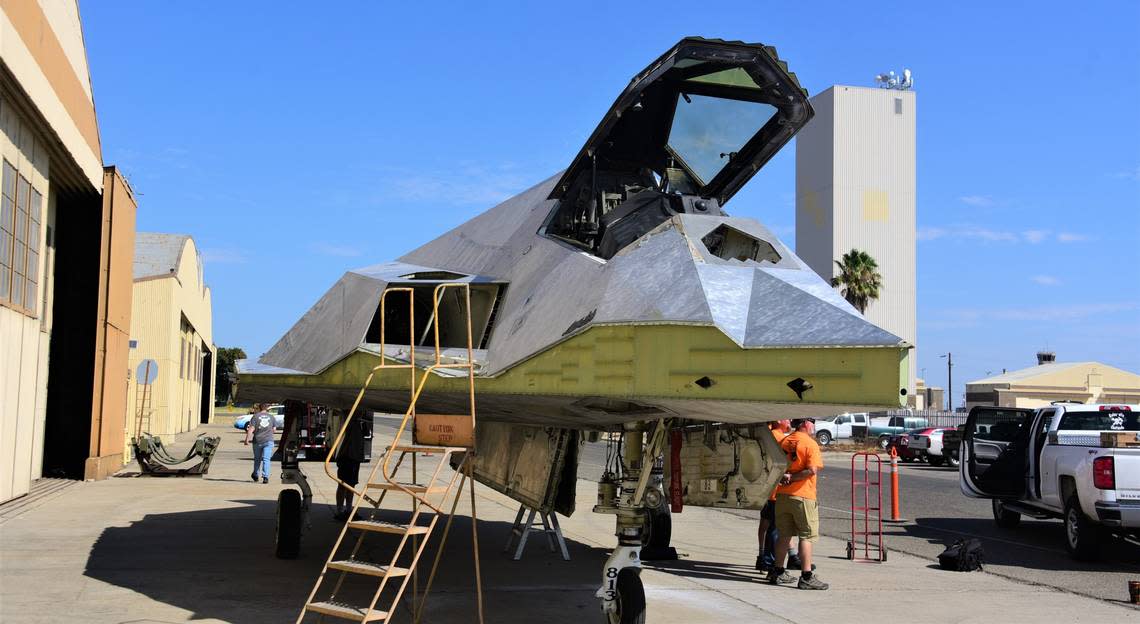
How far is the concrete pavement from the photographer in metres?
8.72

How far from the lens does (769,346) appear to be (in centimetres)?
616

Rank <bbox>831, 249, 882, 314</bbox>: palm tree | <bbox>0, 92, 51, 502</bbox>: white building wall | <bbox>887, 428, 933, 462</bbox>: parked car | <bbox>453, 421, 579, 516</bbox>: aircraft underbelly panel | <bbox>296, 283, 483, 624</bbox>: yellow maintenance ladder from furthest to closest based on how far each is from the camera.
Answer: <bbox>831, 249, 882, 314</bbox>: palm tree, <bbox>887, 428, 933, 462</bbox>: parked car, <bbox>0, 92, 51, 502</bbox>: white building wall, <bbox>453, 421, 579, 516</bbox>: aircraft underbelly panel, <bbox>296, 283, 483, 624</bbox>: yellow maintenance ladder

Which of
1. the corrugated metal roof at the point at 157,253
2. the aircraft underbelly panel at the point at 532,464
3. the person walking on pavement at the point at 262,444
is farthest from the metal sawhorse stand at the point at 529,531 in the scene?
the corrugated metal roof at the point at 157,253

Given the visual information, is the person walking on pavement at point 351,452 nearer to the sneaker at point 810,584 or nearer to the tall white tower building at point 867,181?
the sneaker at point 810,584

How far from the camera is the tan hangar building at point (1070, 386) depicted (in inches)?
2904

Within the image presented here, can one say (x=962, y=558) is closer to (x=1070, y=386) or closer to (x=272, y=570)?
(x=272, y=570)

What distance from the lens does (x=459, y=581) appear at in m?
10.2

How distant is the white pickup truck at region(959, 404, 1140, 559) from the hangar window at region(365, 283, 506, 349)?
27.7 ft

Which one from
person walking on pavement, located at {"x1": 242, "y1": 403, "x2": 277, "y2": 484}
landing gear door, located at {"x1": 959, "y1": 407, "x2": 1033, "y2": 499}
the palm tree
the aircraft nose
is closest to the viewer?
the aircraft nose

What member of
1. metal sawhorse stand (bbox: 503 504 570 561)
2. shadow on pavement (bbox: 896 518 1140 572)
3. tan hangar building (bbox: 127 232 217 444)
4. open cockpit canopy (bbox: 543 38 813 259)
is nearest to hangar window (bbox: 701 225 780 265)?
open cockpit canopy (bbox: 543 38 813 259)

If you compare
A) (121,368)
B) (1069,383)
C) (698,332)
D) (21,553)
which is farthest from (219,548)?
(1069,383)

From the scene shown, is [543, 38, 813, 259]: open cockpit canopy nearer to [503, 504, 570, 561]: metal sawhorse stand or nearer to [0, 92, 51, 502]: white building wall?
[503, 504, 570, 561]: metal sawhorse stand

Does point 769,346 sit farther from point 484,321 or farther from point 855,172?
point 855,172

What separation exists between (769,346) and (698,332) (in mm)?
468
